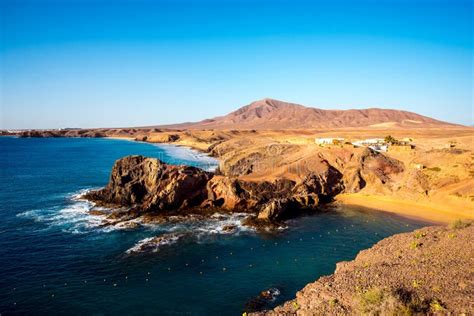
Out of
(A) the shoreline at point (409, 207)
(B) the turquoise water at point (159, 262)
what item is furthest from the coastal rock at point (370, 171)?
(B) the turquoise water at point (159, 262)

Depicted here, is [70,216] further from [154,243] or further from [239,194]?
[239,194]

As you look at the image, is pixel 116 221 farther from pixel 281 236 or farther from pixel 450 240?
pixel 450 240

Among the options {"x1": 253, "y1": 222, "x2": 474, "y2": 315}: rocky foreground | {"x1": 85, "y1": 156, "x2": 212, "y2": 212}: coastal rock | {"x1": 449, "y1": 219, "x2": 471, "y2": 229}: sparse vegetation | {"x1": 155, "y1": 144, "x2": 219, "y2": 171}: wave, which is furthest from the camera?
{"x1": 155, "y1": 144, "x2": 219, "y2": 171}: wave

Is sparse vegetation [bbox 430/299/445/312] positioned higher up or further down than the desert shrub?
further down

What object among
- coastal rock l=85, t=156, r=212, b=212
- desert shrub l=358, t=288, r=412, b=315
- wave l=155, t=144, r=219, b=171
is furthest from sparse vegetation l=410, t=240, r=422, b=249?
wave l=155, t=144, r=219, b=171

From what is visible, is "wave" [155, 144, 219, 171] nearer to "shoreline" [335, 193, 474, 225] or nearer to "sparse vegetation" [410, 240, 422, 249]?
"shoreline" [335, 193, 474, 225]

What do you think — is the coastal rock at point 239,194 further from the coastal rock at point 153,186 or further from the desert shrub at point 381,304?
the desert shrub at point 381,304

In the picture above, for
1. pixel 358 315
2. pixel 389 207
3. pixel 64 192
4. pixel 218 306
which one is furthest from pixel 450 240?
pixel 64 192

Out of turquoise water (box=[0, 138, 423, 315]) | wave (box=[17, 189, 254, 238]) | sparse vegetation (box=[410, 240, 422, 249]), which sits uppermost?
sparse vegetation (box=[410, 240, 422, 249])
